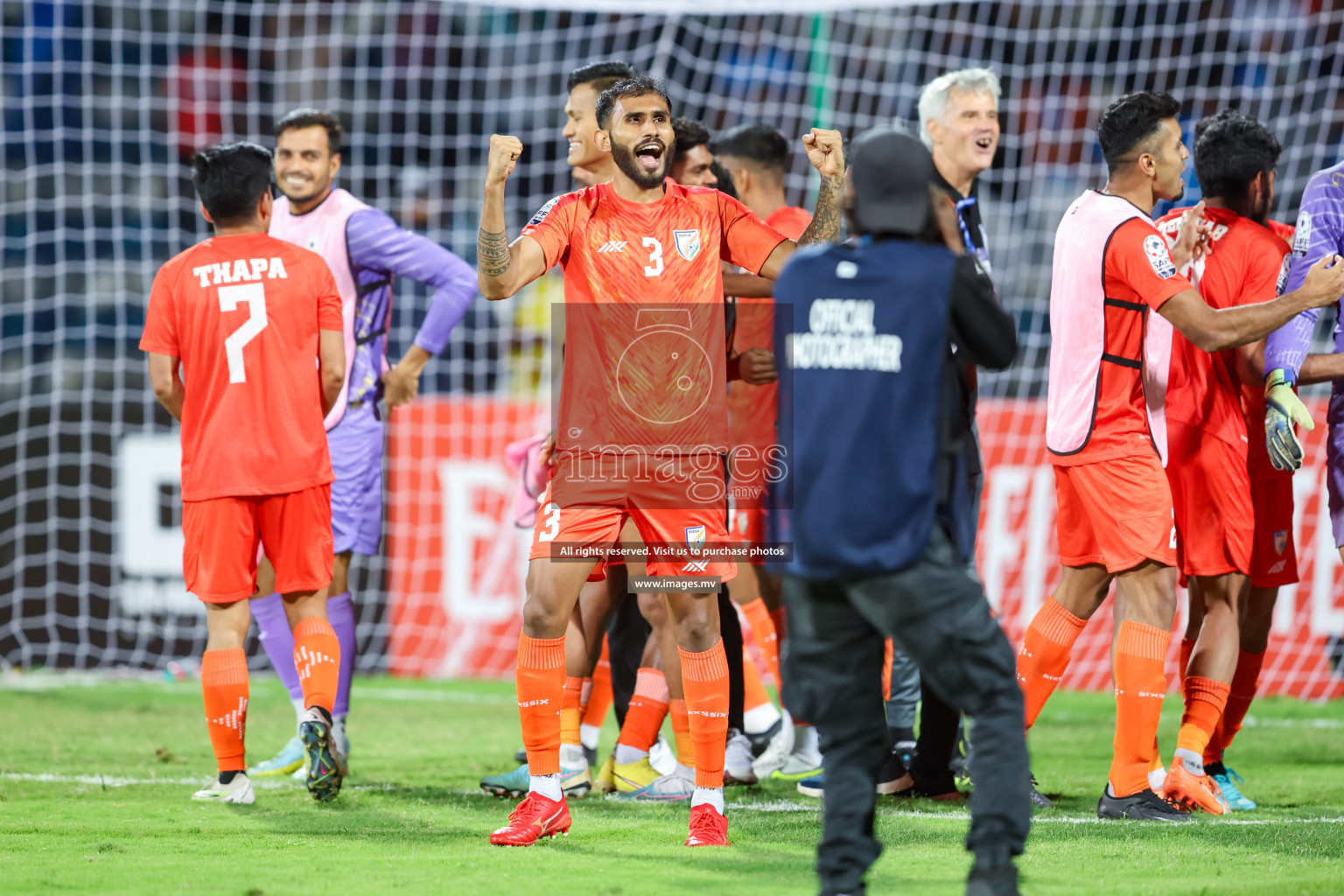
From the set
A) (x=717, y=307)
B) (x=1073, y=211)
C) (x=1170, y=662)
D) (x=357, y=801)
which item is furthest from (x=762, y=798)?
(x=1170, y=662)

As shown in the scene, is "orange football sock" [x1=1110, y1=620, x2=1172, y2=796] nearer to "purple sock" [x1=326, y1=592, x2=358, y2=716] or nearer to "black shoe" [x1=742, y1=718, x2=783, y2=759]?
"black shoe" [x1=742, y1=718, x2=783, y2=759]

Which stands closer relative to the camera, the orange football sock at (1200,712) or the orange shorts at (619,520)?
the orange shorts at (619,520)

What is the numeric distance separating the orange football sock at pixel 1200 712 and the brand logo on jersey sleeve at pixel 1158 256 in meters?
1.45

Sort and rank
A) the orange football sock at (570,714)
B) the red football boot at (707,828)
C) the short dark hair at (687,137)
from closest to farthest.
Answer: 1. the red football boot at (707,828)
2. the orange football sock at (570,714)
3. the short dark hair at (687,137)

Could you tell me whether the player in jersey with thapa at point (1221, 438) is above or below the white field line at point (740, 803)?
above

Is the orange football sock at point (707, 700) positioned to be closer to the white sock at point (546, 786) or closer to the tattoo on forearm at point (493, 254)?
the white sock at point (546, 786)

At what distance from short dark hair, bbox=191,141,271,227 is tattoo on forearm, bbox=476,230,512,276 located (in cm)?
143

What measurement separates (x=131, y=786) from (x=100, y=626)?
170 inches

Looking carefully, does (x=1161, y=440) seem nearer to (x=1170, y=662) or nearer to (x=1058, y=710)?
(x=1058, y=710)

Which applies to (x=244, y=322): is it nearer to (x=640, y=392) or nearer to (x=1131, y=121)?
(x=640, y=392)

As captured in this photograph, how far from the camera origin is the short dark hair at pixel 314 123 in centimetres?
605

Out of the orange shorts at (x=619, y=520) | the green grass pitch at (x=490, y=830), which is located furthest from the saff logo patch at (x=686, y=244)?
the green grass pitch at (x=490, y=830)

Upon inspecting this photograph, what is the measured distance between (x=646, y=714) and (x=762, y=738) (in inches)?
43.4

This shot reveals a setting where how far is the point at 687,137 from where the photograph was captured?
5.72m
